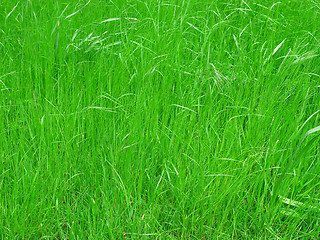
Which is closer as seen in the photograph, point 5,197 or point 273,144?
point 5,197

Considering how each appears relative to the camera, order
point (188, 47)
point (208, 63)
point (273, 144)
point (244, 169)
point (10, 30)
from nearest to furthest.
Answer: point (244, 169)
point (273, 144)
point (208, 63)
point (188, 47)
point (10, 30)

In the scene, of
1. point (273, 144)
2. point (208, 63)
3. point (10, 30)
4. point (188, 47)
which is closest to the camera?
point (273, 144)

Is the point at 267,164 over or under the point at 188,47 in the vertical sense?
under

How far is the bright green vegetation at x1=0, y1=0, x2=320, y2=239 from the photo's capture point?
1335 millimetres

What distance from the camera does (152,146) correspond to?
5.15 ft

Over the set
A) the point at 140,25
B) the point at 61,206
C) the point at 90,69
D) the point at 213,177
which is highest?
the point at 140,25

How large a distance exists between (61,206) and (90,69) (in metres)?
0.94

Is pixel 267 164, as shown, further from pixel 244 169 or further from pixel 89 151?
pixel 89 151

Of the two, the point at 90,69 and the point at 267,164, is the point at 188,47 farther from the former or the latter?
the point at 267,164

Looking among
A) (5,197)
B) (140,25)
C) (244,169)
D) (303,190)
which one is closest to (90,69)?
(140,25)

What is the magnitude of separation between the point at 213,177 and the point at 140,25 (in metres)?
1.33

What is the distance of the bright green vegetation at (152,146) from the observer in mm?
1335

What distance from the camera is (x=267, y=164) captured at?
59.9 inches

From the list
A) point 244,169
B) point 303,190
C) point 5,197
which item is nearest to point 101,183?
point 5,197
